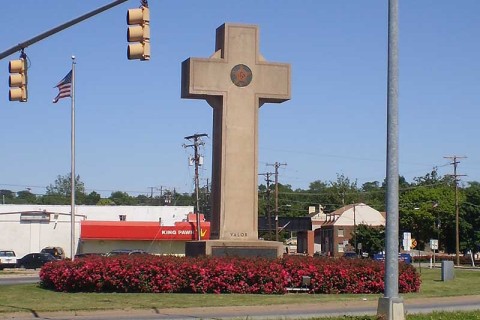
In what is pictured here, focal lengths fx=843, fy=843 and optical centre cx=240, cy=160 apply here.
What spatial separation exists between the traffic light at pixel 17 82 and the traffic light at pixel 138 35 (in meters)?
2.95

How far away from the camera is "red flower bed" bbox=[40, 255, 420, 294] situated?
28422 millimetres

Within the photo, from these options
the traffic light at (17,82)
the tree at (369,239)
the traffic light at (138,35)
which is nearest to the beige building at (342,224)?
the tree at (369,239)

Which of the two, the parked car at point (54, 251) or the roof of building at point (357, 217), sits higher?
the roof of building at point (357, 217)

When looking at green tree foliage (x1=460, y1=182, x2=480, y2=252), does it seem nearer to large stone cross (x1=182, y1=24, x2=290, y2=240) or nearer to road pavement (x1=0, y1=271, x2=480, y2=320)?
large stone cross (x1=182, y1=24, x2=290, y2=240)

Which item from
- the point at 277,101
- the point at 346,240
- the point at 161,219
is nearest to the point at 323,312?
the point at 277,101

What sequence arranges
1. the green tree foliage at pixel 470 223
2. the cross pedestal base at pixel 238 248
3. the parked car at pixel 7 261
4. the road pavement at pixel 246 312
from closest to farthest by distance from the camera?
the road pavement at pixel 246 312 → the cross pedestal base at pixel 238 248 → the parked car at pixel 7 261 → the green tree foliage at pixel 470 223

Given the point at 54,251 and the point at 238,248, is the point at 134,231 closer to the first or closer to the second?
the point at 54,251

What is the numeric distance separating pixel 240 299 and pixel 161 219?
52.7 meters

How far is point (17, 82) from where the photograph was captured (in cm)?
1723

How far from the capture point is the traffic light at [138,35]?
51.1 ft

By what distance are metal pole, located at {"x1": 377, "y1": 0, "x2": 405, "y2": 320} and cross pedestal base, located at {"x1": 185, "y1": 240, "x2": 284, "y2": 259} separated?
1460 centimetres

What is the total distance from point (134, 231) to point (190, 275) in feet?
151

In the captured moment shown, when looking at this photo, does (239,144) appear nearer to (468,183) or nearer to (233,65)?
(233,65)

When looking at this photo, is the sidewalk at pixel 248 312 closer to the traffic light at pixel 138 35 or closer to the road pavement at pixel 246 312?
the road pavement at pixel 246 312
